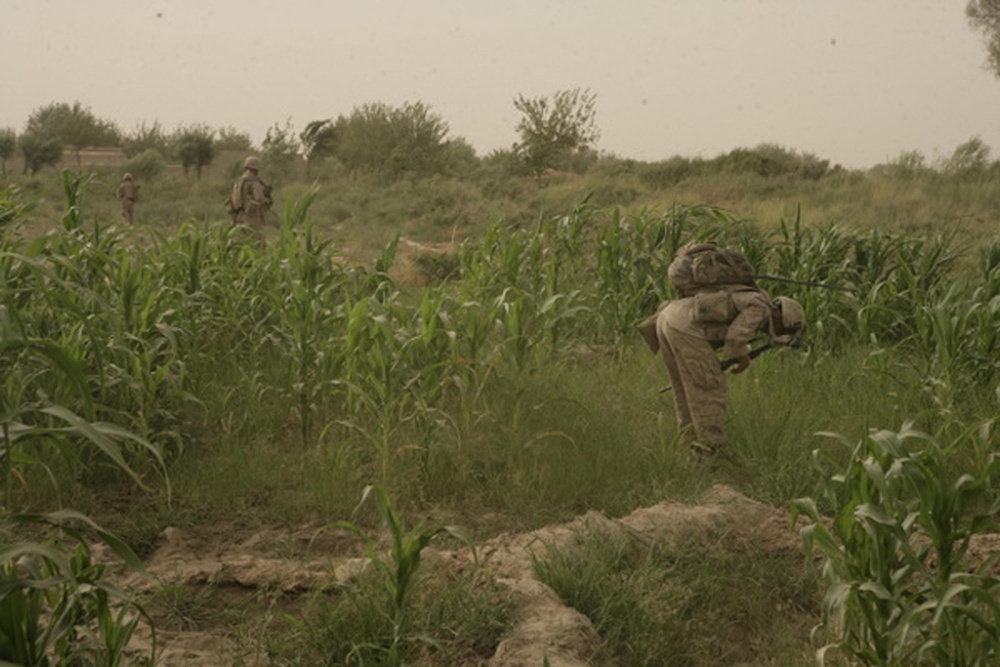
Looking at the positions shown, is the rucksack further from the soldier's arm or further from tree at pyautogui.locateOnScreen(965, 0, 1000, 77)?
tree at pyautogui.locateOnScreen(965, 0, 1000, 77)

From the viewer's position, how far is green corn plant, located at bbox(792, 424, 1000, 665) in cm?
296

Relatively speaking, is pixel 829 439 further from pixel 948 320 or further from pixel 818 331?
pixel 818 331

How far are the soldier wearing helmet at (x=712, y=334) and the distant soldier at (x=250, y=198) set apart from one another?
925 cm

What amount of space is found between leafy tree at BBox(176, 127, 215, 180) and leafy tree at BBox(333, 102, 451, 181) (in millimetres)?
4533

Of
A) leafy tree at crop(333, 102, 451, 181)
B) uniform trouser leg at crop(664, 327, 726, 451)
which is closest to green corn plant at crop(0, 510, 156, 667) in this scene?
uniform trouser leg at crop(664, 327, 726, 451)

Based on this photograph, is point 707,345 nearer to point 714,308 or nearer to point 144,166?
point 714,308

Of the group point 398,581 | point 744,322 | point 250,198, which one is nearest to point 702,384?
point 744,322

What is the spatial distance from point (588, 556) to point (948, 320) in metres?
2.94

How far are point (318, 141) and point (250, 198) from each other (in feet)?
78.0

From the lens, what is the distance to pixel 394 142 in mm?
34219

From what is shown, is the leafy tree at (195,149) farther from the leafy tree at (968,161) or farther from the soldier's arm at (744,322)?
the soldier's arm at (744,322)

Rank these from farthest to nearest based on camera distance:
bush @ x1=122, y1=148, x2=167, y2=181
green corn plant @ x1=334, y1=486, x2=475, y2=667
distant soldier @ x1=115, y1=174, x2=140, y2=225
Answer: bush @ x1=122, y1=148, x2=167, y2=181, distant soldier @ x1=115, y1=174, x2=140, y2=225, green corn plant @ x1=334, y1=486, x2=475, y2=667

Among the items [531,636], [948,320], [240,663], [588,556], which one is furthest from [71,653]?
[948,320]

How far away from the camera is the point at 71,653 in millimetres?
2662
